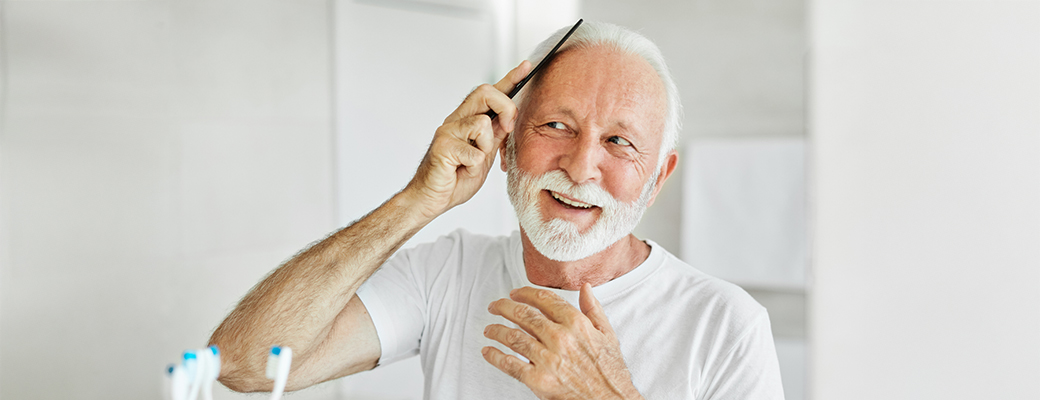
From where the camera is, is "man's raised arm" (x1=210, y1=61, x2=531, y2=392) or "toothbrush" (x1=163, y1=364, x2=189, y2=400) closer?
"toothbrush" (x1=163, y1=364, x2=189, y2=400)

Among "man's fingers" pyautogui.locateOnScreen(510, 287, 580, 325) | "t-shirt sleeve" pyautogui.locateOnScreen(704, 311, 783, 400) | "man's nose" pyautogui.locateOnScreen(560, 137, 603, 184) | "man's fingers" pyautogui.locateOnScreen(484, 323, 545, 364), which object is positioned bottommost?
"t-shirt sleeve" pyautogui.locateOnScreen(704, 311, 783, 400)

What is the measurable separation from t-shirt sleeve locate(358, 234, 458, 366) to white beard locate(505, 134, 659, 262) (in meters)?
0.18

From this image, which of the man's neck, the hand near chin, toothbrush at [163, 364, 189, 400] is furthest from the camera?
the man's neck

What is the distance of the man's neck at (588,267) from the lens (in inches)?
36.2

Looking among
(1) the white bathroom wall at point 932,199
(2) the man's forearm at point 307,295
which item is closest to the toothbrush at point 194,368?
(2) the man's forearm at point 307,295

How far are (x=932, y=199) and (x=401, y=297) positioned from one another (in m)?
0.77

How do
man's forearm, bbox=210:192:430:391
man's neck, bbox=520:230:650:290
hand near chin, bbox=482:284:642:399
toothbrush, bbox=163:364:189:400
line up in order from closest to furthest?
toothbrush, bbox=163:364:189:400 → hand near chin, bbox=482:284:642:399 → man's forearm, bbox=210:192:430:391 → man's neck, bbox=520:230:650:290

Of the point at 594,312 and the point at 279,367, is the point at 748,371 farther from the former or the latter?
the point at 279,367

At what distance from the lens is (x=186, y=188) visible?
1.05 metres

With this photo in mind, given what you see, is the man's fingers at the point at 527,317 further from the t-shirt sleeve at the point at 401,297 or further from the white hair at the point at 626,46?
the white hair at the point at 626,46

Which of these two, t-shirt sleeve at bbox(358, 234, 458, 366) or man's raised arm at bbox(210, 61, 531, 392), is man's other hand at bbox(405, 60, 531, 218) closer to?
man's raised arm at bbox(210, 61, 531, 392)

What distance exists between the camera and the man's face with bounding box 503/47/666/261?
836 mm

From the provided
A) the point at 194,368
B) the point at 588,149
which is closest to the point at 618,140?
the point at 588,149

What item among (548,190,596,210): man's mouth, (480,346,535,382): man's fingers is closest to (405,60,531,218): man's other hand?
(548,190,596,210): man's mouth
